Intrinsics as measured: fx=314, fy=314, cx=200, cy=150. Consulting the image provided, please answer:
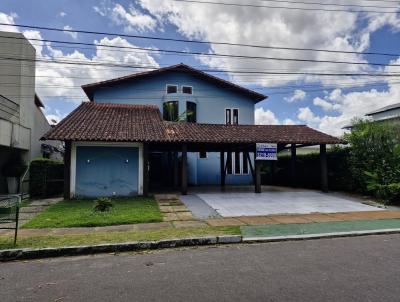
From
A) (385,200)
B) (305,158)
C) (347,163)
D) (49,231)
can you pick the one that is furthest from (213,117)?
(49,231)

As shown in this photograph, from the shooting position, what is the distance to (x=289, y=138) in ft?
54.7

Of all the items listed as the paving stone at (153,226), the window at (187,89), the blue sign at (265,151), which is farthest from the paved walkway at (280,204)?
the window at (187,89)

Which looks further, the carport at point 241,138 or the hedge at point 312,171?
the hedge at point 312,171

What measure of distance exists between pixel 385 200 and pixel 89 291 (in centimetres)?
1325

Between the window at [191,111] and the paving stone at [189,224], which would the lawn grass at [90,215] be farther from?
the window at [191,111]

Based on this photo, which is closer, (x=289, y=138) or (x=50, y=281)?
(x=50, y=281)

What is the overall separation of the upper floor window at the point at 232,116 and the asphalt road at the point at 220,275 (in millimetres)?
17935

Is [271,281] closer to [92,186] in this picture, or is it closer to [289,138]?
[92,186]

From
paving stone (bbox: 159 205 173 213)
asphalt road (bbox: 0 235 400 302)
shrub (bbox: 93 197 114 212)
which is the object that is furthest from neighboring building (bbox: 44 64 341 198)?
asphalt road (bbox: 0 235 400 302)

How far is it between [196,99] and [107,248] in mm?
18105

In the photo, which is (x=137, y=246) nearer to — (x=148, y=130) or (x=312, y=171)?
(x=148, y=130)

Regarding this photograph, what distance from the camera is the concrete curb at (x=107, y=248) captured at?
616 centimetres

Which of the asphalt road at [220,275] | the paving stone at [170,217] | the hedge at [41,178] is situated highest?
the hedge at [41,178]

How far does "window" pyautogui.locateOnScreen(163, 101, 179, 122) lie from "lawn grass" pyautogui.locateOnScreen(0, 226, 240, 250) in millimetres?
15192
